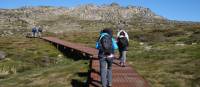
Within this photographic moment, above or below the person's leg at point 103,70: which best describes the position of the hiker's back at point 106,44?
above

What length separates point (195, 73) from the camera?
81.6 feet

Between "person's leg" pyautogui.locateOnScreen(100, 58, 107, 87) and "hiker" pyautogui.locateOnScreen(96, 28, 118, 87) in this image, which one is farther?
"person's leg" pyautogui.locateOnScreen(100, 58, 107, 87)

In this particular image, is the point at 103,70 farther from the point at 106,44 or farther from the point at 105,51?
the point at 106,44

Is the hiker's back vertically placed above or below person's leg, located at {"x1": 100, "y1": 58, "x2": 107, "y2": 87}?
above

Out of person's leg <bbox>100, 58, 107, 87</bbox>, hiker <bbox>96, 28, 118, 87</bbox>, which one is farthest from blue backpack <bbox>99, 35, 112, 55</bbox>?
person's leg <bbox>100, 58, 107, 87</bbox>

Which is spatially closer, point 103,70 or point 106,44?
point 106,44

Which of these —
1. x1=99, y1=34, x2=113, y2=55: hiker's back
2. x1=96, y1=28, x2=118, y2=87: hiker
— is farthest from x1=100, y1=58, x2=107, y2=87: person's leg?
x1=99, y1=34, x2=113, y2=55: hiker's back

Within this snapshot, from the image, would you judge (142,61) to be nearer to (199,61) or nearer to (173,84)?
(199,61)

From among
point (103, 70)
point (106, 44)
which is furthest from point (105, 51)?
point (103, 70)

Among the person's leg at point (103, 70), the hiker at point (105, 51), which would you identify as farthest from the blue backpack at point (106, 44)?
the person's leg at point (103, 70)

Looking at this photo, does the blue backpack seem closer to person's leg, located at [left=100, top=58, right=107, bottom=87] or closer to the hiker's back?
the hiker's back

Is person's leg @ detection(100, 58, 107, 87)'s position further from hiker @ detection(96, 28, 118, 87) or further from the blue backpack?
the blue backpack

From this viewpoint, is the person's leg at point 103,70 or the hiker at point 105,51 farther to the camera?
the person's leg at point 103,70

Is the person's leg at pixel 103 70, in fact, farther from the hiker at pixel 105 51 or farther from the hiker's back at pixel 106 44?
the hiker's back at pixel 106 44
